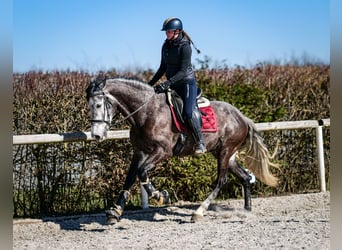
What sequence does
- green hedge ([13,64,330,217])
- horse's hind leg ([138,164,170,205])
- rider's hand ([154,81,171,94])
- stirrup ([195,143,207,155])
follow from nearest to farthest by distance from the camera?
1. horse's hind leg ([138,164,170,205])
2. rider's hand ([154,81,171,94])
3. stirrup ([195,143,207,155])
4. green hedge ([13,64,330,217])

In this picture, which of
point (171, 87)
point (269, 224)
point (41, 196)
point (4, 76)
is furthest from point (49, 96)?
point (4, 76)

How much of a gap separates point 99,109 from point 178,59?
1280mm

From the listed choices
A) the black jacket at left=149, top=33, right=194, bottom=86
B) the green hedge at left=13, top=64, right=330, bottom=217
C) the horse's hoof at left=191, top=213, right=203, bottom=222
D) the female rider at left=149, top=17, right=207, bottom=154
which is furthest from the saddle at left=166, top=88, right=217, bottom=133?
the green hedge at left=13, top=64, right=330, bottom=217

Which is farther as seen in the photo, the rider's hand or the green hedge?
the green hedge

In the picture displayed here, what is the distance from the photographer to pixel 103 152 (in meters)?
8.95

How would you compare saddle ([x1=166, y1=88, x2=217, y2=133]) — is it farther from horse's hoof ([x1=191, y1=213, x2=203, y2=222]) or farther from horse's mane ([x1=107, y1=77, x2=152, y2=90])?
horse's hoof ([x1=191, y1=213, x2=203, y2=222])

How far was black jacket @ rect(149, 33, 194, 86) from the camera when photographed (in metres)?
7.66

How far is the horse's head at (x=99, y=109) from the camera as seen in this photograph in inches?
283

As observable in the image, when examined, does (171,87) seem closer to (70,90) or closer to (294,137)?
(70,90)

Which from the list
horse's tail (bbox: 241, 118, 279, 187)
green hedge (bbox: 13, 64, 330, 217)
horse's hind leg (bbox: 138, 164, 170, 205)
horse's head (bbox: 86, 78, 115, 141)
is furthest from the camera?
horse's tail (bbox: 241, 118, 279, 187)

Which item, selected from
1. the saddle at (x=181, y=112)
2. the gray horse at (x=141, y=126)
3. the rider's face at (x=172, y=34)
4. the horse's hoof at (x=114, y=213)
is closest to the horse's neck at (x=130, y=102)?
the gray horse at (x=141, y=126)

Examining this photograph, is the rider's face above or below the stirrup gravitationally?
above

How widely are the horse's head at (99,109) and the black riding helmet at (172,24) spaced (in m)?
1.07

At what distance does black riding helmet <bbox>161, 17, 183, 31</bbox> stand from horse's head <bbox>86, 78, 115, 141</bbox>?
1073 mm
